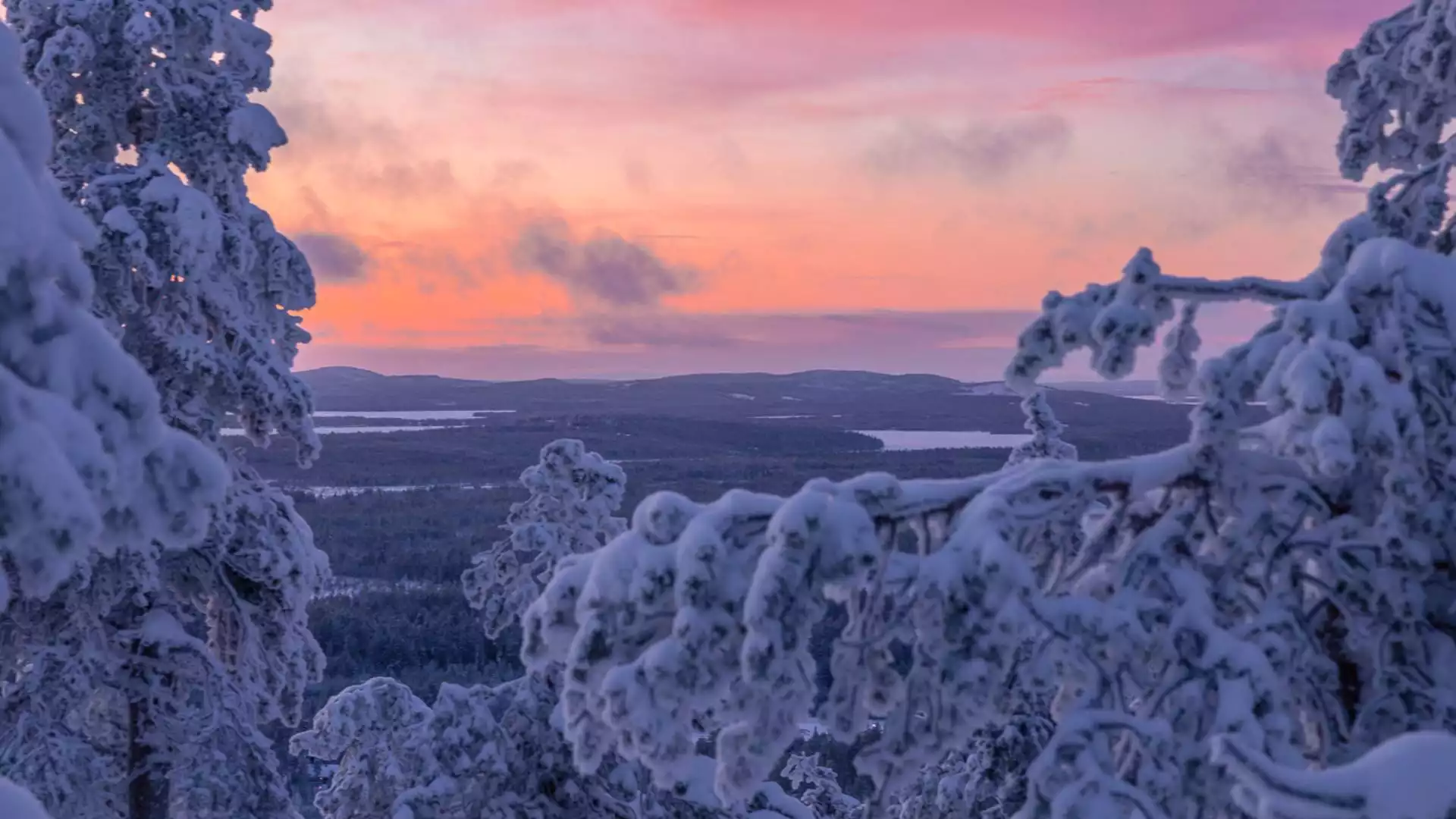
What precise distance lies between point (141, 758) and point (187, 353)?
A: 13.4 feet

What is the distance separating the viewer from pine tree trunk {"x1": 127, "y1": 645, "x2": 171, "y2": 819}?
12023 mm

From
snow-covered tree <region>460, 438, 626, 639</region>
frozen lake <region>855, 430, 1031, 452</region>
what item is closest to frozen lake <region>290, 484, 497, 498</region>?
frozen lake <region>855, 430, 1031, 452</region>

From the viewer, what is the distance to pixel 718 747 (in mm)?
4242

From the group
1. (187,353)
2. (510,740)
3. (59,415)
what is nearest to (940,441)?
(510,740)

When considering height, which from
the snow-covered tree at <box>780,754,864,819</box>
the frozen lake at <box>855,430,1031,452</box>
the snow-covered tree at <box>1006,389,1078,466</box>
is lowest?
the frozen lake at <box>855,430,1031,452</box>

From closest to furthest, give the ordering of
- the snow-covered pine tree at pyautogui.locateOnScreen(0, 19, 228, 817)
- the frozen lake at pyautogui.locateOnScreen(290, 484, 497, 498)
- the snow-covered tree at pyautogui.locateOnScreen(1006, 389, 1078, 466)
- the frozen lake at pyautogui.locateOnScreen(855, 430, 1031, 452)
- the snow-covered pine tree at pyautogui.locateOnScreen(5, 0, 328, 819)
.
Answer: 1. the snow-covered pine tree at pyautogui.locateOnScreen(0, 19, 228, 817)
2. the snow-covered pine tree at pyautogui.locateOnScreen(5, 0, 328, 819)
3. the snow-covered tree at pyautogui.locateOnScreen(1006, 389, 1078, 466)
4. the frozen lake at pyautogui.locateOnScreen(855, 430, 1031, 452)
5. the frozen lake at pyautogui.locateOnScreen(290, 484, 497, 498)

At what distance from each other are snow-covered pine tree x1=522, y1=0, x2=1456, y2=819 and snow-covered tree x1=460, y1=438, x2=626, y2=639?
9.73 meters

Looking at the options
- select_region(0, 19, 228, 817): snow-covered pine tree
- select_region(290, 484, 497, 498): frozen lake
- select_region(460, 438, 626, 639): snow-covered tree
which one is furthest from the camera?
select_region(290, 484, 497, 498): frozen lake

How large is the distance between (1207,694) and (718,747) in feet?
5.86

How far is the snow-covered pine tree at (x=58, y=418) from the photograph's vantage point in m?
4.14

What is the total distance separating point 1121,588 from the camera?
479cm

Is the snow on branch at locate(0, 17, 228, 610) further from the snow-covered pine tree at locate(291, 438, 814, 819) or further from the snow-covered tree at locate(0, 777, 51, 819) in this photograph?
the snow-covered pine tree at locate(291, 438, 814, 819)

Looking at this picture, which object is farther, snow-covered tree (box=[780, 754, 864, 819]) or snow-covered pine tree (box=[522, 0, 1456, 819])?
snow-covered tree (box=[780, 754, 864, 819])

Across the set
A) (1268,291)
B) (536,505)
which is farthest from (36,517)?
(536,505)
